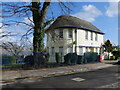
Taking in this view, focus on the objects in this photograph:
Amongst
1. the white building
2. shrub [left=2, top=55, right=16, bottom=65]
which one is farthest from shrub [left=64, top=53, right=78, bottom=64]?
shrub [left=2, top=55, right=16, bottom=65]

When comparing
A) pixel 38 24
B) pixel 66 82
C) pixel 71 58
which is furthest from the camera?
pixel 71 58

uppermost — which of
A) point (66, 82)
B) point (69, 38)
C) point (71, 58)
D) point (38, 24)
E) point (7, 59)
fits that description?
point (38, 24)

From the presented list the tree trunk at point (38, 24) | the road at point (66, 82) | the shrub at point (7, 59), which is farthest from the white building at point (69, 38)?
the road at point (66, 82)

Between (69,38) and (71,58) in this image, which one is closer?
(71,58)

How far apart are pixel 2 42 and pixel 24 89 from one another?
13336 millimetres

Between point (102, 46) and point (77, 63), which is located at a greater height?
point (102, 46)

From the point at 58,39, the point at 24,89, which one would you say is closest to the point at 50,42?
the point at 58,39

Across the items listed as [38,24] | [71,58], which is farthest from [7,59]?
[71,58]

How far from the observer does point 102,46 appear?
1011 inches

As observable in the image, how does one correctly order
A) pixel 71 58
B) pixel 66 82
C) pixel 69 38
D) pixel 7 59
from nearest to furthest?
pixel 66 82 → pixel 7 59 → pixel 71 58 → pixel 69 38

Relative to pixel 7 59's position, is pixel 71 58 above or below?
below

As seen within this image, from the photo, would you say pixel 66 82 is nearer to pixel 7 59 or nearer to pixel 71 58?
pixel 7 59

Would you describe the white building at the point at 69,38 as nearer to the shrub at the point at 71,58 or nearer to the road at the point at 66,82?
the shrub at the point at 71,58

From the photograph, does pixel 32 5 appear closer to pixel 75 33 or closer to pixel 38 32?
pixel 38 32
